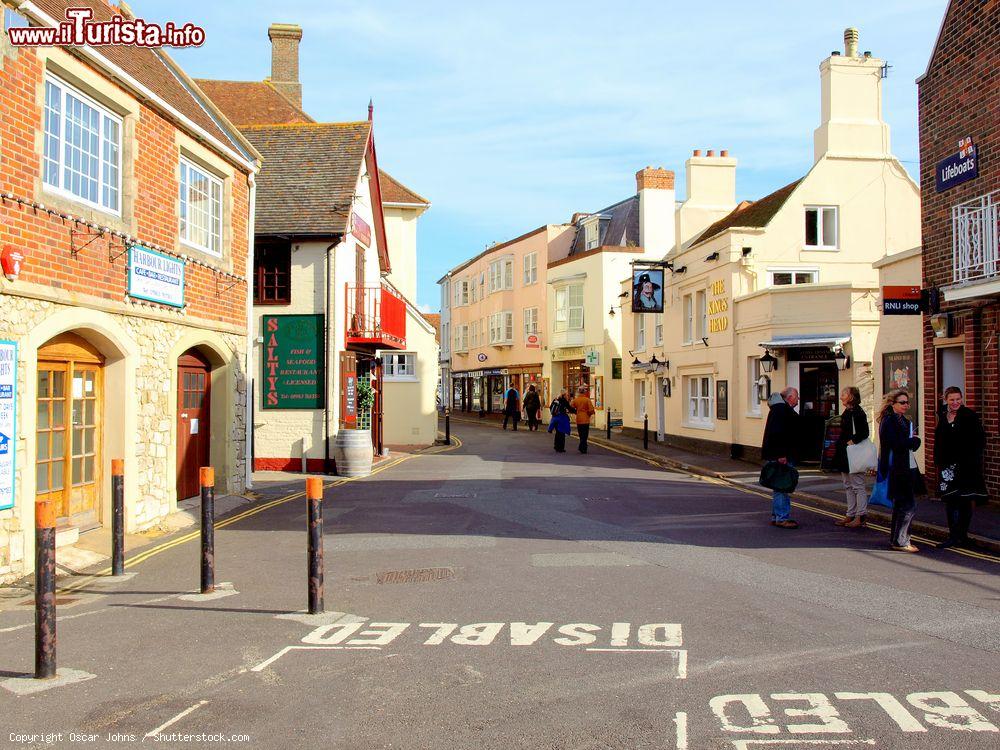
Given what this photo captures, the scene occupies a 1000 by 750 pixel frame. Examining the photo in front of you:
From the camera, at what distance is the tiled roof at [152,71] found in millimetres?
11555

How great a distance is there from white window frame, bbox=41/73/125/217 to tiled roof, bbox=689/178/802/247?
54.9 feet

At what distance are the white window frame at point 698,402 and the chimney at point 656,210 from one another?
44.8 ft

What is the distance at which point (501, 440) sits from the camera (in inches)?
1249

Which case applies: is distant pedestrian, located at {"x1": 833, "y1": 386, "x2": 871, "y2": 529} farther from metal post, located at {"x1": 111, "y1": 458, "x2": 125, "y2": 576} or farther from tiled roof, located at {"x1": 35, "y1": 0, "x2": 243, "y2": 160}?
tiled roof, located at {"x1": 35, "y1": 0, "x2": 243, "y2": 160}

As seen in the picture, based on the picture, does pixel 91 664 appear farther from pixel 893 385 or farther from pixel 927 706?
pixel 893 385

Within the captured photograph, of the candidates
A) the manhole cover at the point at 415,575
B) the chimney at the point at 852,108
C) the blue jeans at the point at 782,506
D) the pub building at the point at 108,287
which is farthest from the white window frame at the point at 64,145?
the chimney at the point at 852,108

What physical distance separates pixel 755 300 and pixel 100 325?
16.8 m

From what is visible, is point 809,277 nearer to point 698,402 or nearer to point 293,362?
point 698,402

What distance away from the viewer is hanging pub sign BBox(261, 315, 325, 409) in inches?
792

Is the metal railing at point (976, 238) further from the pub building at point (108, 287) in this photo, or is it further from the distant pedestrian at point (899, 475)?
the pub building at point (108, 287)

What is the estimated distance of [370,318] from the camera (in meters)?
22.2

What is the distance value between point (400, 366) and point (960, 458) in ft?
69.6

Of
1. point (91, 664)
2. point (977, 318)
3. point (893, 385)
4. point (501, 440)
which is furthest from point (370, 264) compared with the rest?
point (91, 664)

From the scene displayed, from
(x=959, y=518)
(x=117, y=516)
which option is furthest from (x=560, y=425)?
(x=117, y=516)
